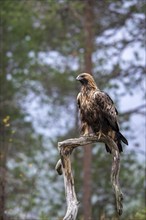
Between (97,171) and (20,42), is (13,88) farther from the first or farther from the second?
(97,171)

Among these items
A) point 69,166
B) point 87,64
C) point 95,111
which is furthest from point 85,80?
point 87,64

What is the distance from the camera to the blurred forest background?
59.6 ft

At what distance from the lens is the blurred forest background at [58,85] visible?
59.6 feet

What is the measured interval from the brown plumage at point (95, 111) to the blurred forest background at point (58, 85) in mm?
8617

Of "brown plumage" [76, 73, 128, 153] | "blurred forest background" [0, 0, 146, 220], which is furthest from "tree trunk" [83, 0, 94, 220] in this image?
"brown plumage" [76, 73, 128, 153]

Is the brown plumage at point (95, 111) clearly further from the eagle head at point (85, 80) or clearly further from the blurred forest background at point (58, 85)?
the blurred forest background at point (58, 85)

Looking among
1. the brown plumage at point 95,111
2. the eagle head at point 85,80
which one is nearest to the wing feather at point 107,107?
the brown plumage at point 95,111

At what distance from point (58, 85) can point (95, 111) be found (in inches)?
586

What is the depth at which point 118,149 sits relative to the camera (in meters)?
7.35

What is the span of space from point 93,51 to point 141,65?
155 centimetres

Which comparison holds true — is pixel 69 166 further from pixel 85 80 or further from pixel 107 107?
pixel 85 80

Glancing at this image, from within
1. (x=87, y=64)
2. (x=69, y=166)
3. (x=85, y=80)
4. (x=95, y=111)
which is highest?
(x=87, y=64)

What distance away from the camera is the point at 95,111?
7137 millimetres

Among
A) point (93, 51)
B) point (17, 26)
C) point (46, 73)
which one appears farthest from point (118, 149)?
point (46, 73)
